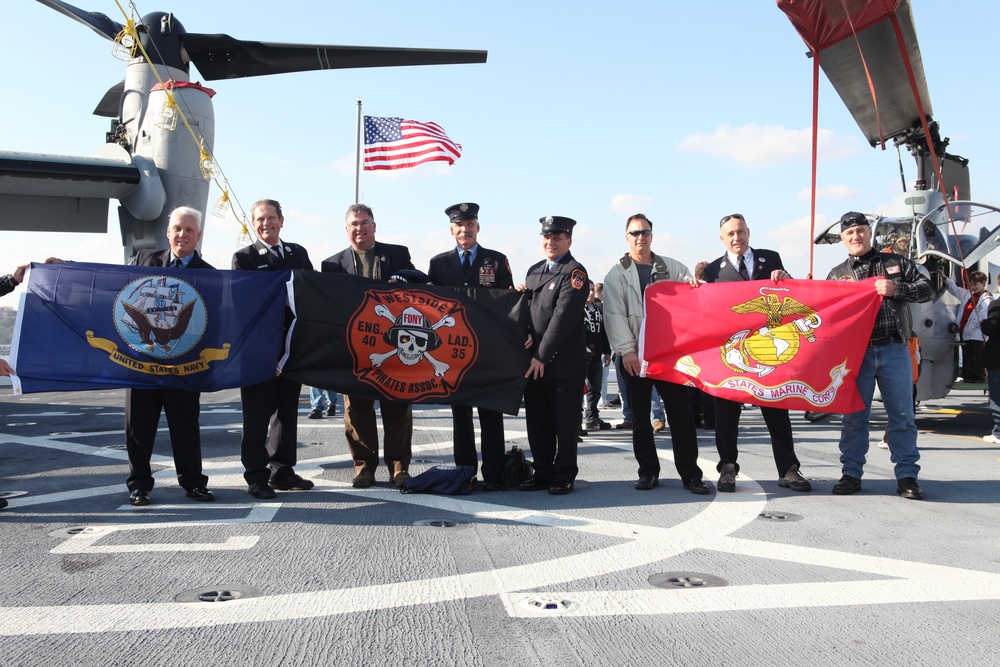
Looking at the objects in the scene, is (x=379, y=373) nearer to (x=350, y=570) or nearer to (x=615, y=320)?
(x=615, y=320)

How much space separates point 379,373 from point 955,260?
8.10 metres

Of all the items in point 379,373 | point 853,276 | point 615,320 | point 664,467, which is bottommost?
point 664,467

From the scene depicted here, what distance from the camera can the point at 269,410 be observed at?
546 cm

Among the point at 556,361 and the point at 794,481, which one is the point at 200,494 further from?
the point at 794,481

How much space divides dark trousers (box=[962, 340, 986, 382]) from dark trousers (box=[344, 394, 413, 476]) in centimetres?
706

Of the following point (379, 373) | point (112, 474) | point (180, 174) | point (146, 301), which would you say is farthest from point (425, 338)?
point (180, 174)

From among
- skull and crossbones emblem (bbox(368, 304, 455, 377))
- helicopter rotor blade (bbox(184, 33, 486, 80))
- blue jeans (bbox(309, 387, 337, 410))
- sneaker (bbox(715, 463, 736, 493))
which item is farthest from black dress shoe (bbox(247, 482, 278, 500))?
helicopter rotor blade (bbox(184, 33, 486, 80))

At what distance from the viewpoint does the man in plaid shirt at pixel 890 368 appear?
5.16m

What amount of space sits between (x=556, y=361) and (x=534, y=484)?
0.98 meters

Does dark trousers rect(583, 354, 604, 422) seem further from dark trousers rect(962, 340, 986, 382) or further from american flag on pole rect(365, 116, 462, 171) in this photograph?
american flag on pole rect(365, 116, 462, 171)

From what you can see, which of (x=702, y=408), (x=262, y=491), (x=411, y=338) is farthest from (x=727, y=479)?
(x=702, y=408)

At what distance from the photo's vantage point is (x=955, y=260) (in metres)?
9.48

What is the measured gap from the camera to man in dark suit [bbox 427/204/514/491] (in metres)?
5.57

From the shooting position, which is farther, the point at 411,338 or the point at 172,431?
the point at 411,338
